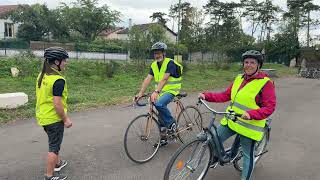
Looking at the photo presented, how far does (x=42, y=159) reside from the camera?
568cm

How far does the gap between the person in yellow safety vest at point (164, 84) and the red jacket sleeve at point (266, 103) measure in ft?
6.50

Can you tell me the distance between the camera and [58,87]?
4305mm

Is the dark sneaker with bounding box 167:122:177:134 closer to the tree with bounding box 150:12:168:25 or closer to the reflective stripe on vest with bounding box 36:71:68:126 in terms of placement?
the reflective stripe on vest with bounding box 36:71:68:126

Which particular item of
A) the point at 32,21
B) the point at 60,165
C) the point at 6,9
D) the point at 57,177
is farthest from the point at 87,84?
the point at 6,9

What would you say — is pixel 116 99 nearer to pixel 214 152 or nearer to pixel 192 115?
pixel 192 115

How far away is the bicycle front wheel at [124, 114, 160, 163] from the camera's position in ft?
18.0

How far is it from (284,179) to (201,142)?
5.60 ft

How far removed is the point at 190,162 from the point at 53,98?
1810 millimetres

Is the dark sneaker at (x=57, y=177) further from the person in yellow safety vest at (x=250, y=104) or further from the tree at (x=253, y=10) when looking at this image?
the tree at (x=253, y=10)

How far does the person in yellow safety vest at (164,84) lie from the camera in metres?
5.84

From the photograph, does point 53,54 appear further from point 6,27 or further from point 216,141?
point 6,27

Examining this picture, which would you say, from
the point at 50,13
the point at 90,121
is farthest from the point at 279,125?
the point at 50,13

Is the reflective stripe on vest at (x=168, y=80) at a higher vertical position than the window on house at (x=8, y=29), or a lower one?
lower

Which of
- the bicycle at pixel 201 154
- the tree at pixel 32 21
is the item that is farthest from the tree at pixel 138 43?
the tree at pixel 32 21
